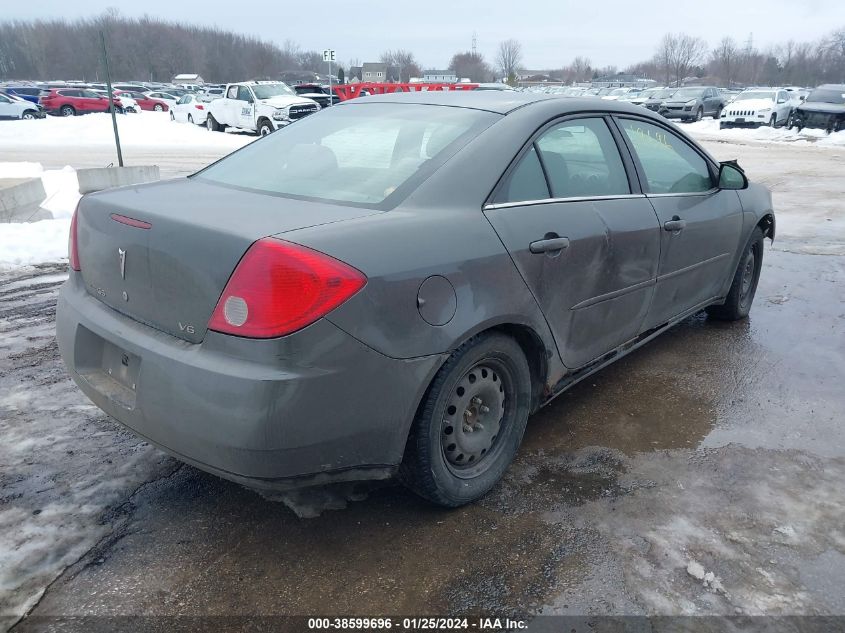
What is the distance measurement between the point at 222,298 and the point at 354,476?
760 mm

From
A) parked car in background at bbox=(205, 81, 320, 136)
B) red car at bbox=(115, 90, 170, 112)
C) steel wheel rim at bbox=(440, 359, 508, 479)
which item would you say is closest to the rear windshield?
steel wheel rim at bbox=(440, 359, 508, 479)

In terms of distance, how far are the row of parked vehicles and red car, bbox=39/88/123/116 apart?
80.5 ft

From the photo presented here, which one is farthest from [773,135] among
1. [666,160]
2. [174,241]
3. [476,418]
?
[174,241]

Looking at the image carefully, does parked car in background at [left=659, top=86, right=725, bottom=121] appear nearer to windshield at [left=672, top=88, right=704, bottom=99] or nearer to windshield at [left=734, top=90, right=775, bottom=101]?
windshield at [left=672, top=88, right=704, bottom=99]

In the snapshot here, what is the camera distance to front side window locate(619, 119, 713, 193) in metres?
3.66

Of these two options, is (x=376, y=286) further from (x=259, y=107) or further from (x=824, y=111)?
(x=824, y=111)

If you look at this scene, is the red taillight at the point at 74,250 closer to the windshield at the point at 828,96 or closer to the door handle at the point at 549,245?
the door handle at the point at 549,245

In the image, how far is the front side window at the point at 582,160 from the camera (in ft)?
9.98

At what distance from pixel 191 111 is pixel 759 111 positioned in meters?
23.0

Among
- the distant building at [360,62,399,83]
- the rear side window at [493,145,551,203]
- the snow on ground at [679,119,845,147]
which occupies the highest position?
the distant building at [360,62,399,83]

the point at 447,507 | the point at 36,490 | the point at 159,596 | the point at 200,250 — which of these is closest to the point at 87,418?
the point at 36,490

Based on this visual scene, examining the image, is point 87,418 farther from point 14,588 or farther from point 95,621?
point 95,621

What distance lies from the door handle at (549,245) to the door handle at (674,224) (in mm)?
1013

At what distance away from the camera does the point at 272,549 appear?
2.45 metres
